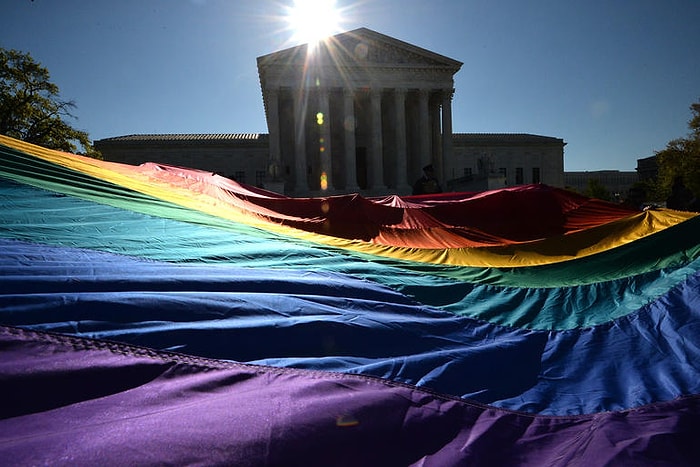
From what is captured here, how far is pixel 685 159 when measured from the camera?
37.9 metres

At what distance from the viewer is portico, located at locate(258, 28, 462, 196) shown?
3325 cm

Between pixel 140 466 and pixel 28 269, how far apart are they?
130 centimetres

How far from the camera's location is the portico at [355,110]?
3325 centimetres

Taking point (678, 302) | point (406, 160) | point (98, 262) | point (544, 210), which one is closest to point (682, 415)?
point (678, 302)

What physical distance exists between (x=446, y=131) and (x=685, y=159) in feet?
78.2

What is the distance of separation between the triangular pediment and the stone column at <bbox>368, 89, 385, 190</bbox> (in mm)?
2963

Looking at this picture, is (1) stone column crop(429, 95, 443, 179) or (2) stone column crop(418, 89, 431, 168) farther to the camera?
(1) stone column crop(429, 95, 443, 179)

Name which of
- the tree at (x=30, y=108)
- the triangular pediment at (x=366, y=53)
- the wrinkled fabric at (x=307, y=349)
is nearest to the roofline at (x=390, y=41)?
the triangular pediment at (x=366, y=53)

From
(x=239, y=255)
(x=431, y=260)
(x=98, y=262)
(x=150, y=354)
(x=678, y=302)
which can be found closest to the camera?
(x=150, y=354)

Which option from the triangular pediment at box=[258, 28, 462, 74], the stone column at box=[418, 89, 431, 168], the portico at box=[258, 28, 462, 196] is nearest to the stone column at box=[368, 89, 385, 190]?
the portico at box=[258, 28, 462, 196]

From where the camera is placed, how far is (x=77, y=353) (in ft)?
4.36

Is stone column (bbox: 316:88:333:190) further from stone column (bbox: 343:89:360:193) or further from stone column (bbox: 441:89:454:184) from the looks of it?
stone column (bbox: 441:89:454:184)

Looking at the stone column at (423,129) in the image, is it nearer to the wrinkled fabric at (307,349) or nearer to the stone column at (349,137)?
the stone column at (349,137)

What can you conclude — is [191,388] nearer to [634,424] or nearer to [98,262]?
[98,262]
